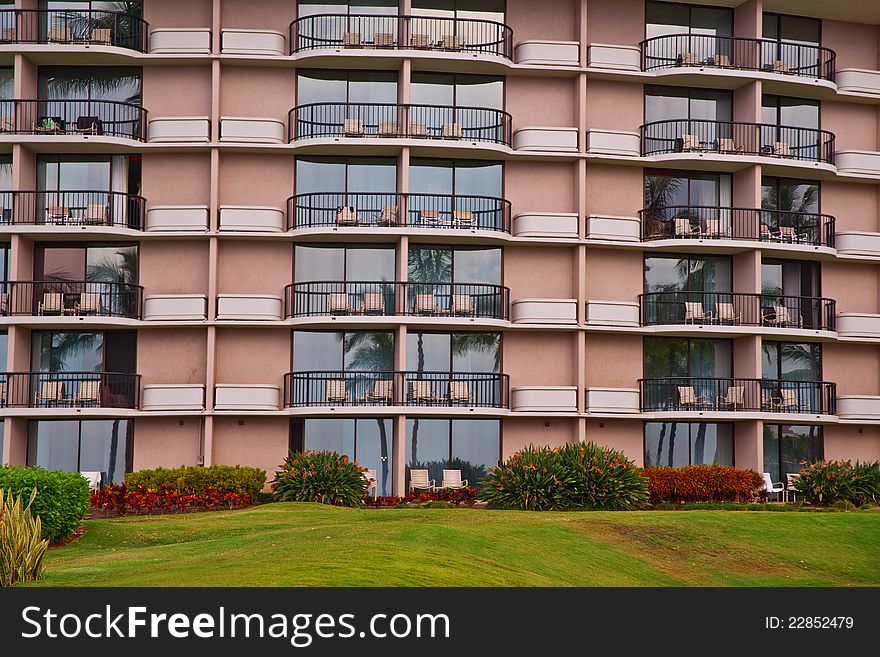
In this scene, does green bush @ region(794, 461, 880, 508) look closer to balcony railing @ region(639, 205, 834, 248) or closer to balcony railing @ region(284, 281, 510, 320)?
balcony railing @ region(639, 205, 834, 248)

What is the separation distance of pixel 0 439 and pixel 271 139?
1342 cm

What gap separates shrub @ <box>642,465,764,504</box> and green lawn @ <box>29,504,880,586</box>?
6938 millimetres

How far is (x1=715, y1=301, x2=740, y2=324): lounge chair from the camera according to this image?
41.3 m

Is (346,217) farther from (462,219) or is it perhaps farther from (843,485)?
(843,485)

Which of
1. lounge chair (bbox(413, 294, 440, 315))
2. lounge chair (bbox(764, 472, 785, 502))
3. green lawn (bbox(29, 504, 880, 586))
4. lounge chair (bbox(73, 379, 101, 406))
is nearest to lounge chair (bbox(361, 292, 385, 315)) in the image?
lounge chair (bbox(413, 294, 440, 315))

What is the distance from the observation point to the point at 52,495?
25.4 m

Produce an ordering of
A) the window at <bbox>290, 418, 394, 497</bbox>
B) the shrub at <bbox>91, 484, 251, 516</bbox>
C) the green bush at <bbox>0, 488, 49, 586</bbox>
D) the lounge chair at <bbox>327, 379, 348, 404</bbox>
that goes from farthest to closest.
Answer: the window at <bbox>290, 418, 394, 497</bbox> → the lounge chair at <bbox>327, 379, 348, 404</bbox> → the shrub at <bbox>91, 484, 251, 516</bbox> → the green bush at <bbox>0, 488, 49, 586</bbox>

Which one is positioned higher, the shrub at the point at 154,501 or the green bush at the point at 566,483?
the green bush at the point at 566,483

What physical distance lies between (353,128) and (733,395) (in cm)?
1578

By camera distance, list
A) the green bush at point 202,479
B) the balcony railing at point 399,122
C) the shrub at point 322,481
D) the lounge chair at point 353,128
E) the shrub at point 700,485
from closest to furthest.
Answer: the shrub at point 322,481 → the green bush at point 202,479 → the shrub at point 700,485 → the lounge chair at point 353,128 → the balcony railing at point 399,122

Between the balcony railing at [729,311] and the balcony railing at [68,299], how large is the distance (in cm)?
1765

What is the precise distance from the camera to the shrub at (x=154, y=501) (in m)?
33.1

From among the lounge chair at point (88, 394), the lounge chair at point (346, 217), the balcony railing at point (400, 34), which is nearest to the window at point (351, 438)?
the lounge chair at point (88, 394)

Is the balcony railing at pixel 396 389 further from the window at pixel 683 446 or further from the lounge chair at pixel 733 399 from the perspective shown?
the lounge chair at pixel 733 399
